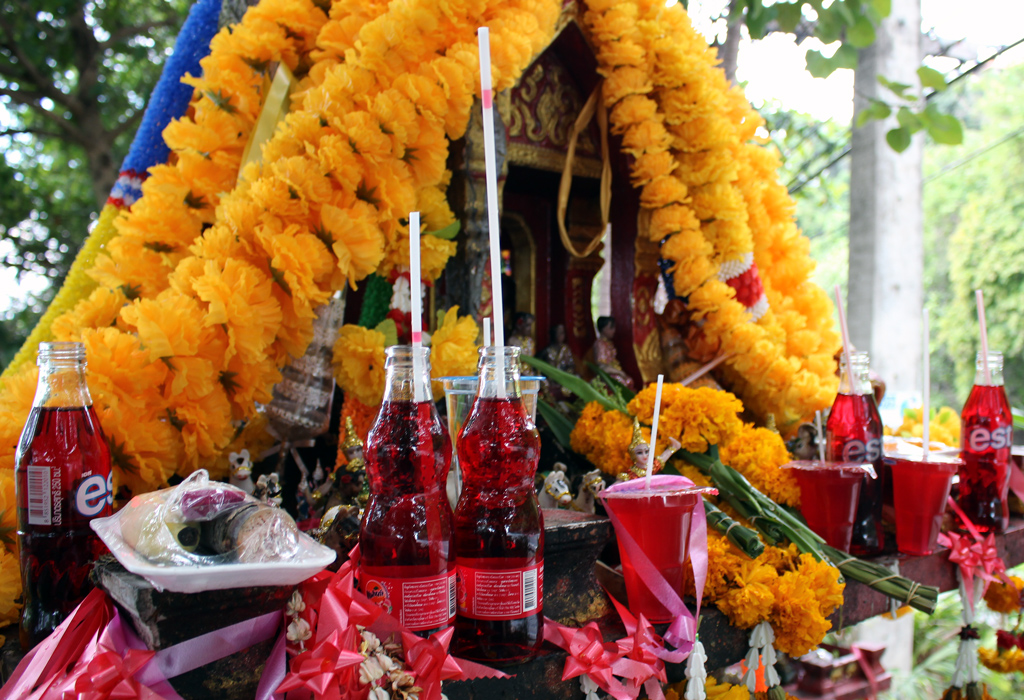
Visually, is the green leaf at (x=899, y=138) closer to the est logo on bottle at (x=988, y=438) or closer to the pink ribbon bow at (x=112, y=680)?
the est logo on bottle at (x=988, y=438)

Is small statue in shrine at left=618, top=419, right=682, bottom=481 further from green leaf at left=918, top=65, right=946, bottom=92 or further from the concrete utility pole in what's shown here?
the concrete utility pole

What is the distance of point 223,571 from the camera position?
65 centimetres

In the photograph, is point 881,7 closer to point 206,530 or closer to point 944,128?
point 944,128

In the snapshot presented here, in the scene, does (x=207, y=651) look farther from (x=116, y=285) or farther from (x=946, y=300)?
(x=946, y=300)

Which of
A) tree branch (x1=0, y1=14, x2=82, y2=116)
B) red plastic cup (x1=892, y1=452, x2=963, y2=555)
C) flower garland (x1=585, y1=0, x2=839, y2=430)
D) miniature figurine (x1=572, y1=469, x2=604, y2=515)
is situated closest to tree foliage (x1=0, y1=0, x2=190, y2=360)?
tree branch (x1=0, y1=14, x2=82, y2=116)

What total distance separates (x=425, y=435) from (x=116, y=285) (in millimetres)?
1098

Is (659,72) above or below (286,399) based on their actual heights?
above

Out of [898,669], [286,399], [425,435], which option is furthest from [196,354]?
[898,669]

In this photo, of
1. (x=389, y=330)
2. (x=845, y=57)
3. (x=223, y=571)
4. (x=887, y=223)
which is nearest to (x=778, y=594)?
(x=223, y=571)

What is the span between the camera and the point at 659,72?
2102mm

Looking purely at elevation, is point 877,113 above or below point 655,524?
above

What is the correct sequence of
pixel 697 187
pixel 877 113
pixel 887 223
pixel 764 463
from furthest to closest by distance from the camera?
pixel 887 223 → pixel 877 113 → pixel 697 187 → pixel 764 463

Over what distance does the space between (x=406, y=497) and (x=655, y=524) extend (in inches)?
18.2

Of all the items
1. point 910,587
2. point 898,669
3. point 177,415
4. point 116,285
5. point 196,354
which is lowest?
point 898,669
